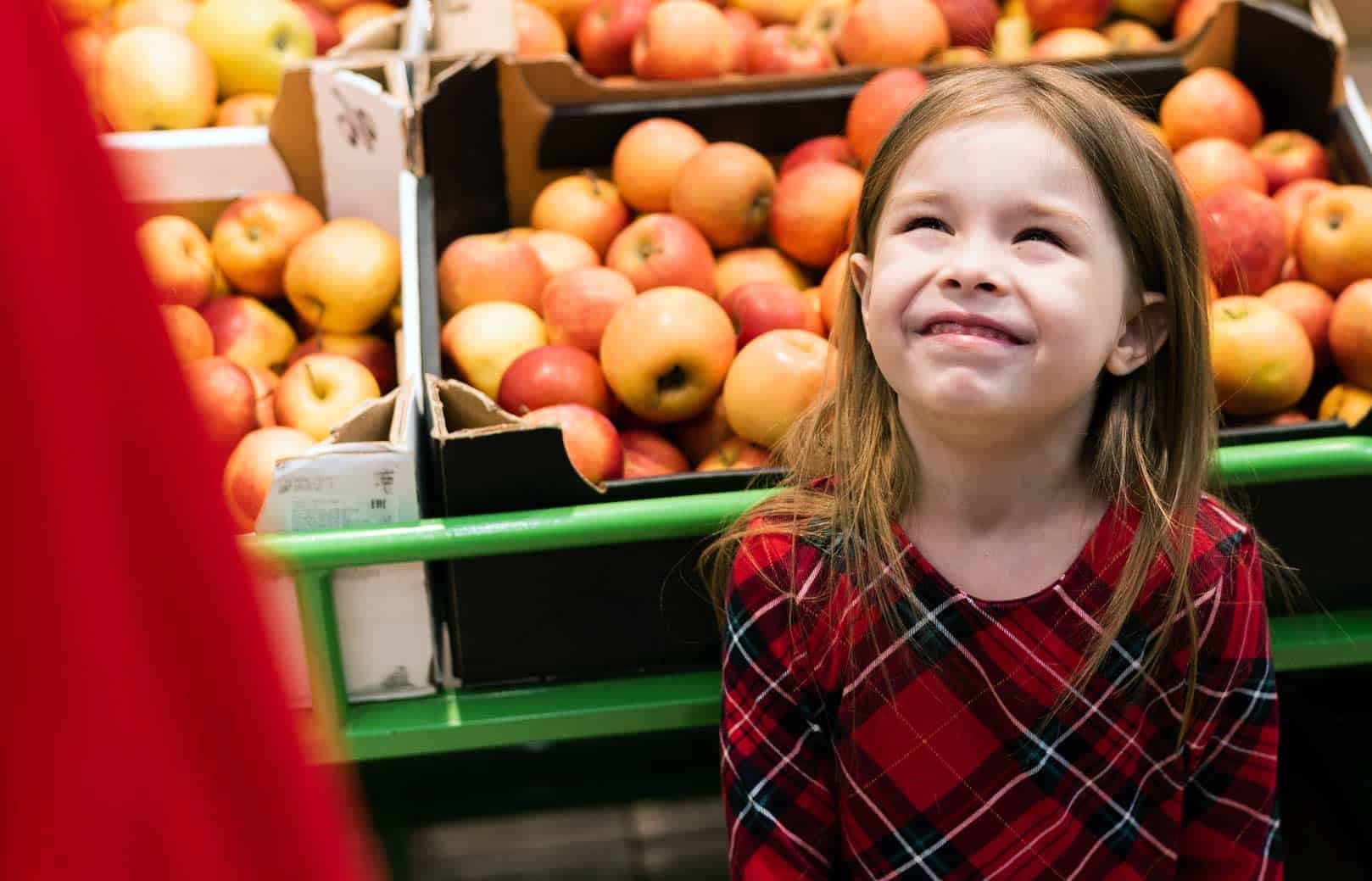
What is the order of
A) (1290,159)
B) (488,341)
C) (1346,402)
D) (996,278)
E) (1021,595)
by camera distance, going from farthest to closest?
(1290,159) → (488,341) → (1346,402) → (1021,595) → (996,278)

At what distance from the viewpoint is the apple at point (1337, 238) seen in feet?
5.79

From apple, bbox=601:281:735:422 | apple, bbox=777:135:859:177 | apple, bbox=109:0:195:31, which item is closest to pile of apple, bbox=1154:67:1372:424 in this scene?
apple, bbox=777:135:859:177

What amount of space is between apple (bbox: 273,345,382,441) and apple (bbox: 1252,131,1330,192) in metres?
1.35

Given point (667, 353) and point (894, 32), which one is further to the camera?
point (894, 32)

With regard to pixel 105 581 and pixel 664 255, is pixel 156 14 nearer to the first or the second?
pixel 664 255

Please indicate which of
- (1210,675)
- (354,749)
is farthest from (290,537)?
(1210,675)

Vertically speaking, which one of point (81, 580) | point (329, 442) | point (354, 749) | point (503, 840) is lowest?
point (503, 840)

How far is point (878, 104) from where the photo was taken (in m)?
1.93

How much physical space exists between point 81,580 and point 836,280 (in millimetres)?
1574

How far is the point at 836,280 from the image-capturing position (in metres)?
1.79

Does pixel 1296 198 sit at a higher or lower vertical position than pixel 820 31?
lower

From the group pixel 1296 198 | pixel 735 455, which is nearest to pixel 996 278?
pixel 735 455

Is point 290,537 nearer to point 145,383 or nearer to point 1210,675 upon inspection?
point 1210,675

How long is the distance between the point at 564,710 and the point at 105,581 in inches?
48.6
